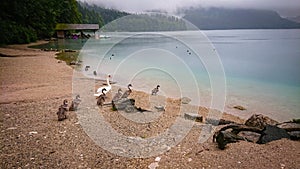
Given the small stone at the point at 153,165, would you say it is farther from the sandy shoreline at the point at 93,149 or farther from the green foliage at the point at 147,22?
the green foliage at the point at 147,22

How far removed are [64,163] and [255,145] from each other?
4.83 metres

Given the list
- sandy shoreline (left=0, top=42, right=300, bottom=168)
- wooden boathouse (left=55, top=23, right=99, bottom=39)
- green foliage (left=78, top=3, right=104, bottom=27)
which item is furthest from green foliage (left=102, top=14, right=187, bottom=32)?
green foliage (left=78, top=3, right=104, bottom=27)

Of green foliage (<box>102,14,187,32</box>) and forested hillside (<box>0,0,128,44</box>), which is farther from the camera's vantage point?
forested hillside (<box>0,0,128,44</box>)

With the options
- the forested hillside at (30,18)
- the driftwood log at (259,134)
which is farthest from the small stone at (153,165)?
the forested hillside at (30,18)

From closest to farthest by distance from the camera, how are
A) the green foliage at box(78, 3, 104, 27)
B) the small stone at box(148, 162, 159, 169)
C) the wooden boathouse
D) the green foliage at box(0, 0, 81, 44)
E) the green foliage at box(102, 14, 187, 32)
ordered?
the small stone at box(148, 162, 159, 169), the green foliage at box(102, 14, 187, 32), the green foliage at box(0, 0, 81, 44), the wooden boathouse, the green foliage at box(78, 3, 104, 27)

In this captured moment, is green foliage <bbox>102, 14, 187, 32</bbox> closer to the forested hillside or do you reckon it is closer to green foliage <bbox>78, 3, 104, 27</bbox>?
the forested hillside

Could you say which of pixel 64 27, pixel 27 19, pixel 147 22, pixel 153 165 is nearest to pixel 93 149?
pixel 153 165

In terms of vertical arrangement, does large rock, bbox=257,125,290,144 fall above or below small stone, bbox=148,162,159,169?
above

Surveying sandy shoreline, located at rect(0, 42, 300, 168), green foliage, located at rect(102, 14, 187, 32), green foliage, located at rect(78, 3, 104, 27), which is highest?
green foliage, located at rect(78, 3, 104, 27)

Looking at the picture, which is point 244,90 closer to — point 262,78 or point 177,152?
point 262,78

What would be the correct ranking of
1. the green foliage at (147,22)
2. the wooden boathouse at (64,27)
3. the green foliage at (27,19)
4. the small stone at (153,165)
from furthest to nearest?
the wooden boathouse at (64,27) → the green foliage at (27,19) → the green foliage at (147,22) → the small stone at (153,165)

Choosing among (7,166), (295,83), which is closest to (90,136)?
(7,166)

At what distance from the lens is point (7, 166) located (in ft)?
19.8

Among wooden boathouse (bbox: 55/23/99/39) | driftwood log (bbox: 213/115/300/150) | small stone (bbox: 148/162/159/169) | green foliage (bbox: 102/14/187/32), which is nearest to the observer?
small stone (bbox: 148/162/159/169)
